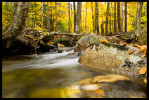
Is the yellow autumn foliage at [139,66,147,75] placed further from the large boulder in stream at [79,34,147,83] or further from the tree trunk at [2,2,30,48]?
the tree trunk at [2,2,30,48]

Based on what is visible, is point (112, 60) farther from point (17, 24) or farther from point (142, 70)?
point (17, 24)

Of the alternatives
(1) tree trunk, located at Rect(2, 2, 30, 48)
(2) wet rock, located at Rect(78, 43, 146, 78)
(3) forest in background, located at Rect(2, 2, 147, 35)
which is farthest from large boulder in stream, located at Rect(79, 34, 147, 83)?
(3) forest in background, located at Rect(2, 2, 147, 35)

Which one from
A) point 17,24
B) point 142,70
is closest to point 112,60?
point 142,70

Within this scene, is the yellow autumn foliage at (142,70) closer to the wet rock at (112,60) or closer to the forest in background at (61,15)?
the wet rock at (112,60)

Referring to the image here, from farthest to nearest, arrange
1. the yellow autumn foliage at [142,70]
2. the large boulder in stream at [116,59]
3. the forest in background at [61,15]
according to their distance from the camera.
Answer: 1. the forest in background at [61,15]
2. the large boulder in stream at [116,59]
3. the yellow autumn foliage at [142,70]

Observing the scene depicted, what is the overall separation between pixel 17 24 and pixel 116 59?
17.4ft

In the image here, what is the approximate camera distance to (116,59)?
10.9 feet

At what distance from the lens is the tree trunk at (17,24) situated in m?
6.03

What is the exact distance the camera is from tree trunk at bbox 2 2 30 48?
603cm

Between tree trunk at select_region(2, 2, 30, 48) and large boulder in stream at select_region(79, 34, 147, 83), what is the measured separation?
401 centimetres

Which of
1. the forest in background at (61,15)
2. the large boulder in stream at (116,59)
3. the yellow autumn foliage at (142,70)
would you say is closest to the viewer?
the yellow autumn foliage at (142,70)

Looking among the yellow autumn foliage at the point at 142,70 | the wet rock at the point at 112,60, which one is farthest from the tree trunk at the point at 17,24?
the yellow autumn foliage at the point at 142,70

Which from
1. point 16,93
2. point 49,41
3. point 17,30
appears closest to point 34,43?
point 17,30

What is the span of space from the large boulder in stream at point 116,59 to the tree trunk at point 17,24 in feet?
13.2
